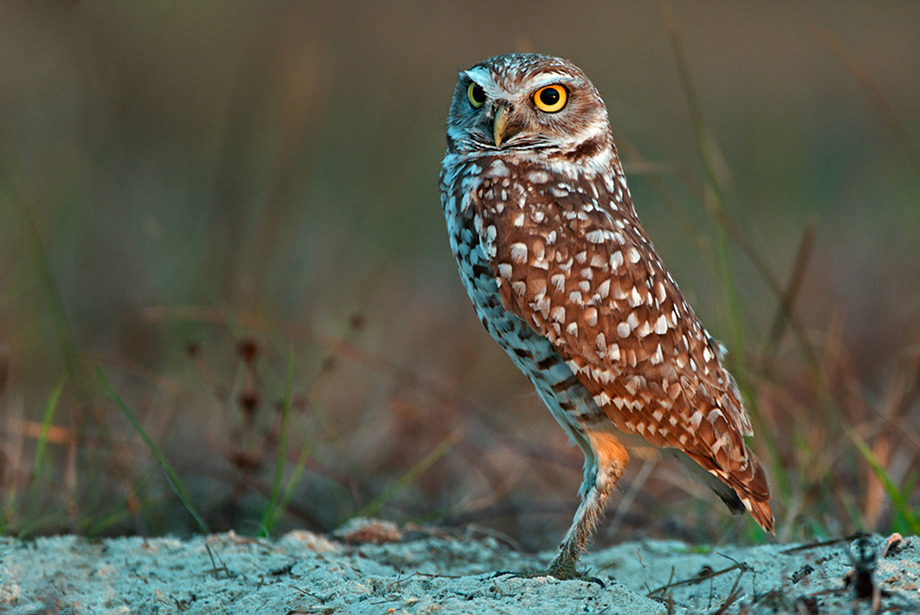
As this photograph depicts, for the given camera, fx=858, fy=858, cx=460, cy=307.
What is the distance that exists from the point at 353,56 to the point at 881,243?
841 cm

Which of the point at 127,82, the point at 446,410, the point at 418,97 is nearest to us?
the point at 446,410

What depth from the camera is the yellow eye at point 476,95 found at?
11.5 ft

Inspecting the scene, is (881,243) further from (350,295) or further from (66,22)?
(66,22)

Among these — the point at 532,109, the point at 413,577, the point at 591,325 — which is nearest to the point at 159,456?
the point at 413,577

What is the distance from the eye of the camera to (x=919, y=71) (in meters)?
13.7

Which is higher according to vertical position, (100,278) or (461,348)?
(100,278)

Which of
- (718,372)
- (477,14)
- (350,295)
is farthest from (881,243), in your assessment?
(477,14)

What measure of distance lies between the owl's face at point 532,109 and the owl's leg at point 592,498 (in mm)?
1162

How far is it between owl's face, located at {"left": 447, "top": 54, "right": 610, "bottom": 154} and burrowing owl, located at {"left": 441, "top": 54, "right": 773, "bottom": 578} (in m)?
0.05

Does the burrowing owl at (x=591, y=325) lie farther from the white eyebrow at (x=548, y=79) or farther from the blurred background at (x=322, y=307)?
the blurred background at (x=322, y=307)

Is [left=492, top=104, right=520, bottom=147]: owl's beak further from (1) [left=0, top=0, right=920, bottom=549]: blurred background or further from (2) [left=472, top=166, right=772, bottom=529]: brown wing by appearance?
(1) [left=0, top=0, right=920, bottom=549]: blurred background

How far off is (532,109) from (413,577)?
184 cm

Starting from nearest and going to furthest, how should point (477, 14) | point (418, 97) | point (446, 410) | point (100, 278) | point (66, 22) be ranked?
point (446, 410) → point (66, 22) → point (100, 278) → point (418, 97) → point (477, 14)

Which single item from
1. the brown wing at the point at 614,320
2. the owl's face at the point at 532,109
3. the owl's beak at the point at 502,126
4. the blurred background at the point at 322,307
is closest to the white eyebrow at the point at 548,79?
the owl's face at the point at 532,109
